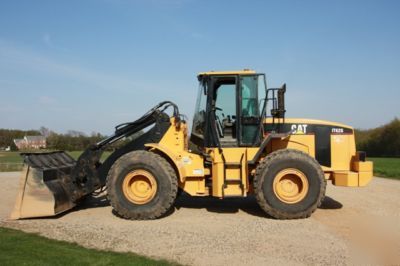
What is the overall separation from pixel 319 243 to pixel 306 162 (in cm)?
234

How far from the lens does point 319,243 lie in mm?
6781

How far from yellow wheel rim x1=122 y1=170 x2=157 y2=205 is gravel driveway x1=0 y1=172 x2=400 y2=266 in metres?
0.55

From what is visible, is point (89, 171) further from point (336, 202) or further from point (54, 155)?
point (336, 202)

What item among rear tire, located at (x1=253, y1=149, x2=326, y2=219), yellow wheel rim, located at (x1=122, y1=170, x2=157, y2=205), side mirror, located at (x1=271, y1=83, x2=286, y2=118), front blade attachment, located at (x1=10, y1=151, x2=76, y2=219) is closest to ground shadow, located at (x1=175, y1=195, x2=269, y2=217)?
rear tire, located at (x1=253, y1=149, x2=326, y2=219)

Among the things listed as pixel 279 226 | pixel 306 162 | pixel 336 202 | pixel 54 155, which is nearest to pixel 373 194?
pixel 336 202

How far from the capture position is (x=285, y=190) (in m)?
8.84

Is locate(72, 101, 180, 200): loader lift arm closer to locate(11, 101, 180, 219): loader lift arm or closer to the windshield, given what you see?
locate(11, 101, 180, 219): loader lift arm

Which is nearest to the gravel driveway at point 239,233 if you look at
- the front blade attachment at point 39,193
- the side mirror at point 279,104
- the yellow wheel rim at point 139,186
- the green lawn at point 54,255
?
the front blade attachment at point 39,193

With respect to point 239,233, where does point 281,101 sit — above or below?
above

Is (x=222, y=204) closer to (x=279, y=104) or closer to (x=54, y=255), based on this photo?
(x=279, y=104)

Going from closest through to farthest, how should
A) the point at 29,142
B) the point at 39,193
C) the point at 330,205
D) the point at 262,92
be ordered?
the point at 39,193 < the point at 262,92 < the point at 330,205 < the point at 29,142

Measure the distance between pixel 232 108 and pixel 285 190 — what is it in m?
2.19

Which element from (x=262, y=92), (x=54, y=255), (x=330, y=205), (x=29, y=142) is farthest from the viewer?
(x=29, y=142)

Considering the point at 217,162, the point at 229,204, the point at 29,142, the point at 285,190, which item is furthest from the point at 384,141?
the point at 29,142
